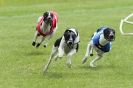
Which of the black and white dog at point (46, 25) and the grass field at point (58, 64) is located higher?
the black and white dog at point (46, 25)

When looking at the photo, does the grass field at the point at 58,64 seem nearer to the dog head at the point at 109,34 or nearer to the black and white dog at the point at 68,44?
the black and white dog at the point at 68,44

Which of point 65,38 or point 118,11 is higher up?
point 65,38

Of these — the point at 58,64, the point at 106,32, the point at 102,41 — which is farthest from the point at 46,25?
the point at 106,32

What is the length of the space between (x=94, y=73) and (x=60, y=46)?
1405 mm

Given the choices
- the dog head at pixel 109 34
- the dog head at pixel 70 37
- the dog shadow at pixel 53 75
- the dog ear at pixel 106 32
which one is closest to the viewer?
the dog head at pixel 70 37

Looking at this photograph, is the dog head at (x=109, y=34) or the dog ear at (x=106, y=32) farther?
the dog ear at (x=106, y=32)

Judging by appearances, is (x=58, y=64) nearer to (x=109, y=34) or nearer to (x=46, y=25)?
(x=109, y=34)

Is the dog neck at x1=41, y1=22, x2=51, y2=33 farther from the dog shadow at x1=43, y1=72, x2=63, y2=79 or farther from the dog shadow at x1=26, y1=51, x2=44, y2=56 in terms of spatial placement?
the dog shadow at x1=43, y1=72, x2=63, y2=79

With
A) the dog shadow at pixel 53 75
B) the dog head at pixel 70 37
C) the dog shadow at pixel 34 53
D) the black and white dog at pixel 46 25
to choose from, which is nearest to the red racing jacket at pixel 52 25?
the black and white dog at pixel 46 25

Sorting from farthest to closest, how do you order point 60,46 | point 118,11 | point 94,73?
point 118,11, point 94,73, point 60,46

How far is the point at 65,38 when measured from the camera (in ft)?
35.1

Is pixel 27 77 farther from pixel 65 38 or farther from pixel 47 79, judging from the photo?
pixel 65 38

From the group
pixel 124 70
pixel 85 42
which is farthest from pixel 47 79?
pixel 85 42

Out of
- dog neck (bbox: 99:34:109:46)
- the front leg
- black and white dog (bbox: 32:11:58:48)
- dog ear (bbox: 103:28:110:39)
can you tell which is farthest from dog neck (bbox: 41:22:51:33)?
the front leg
